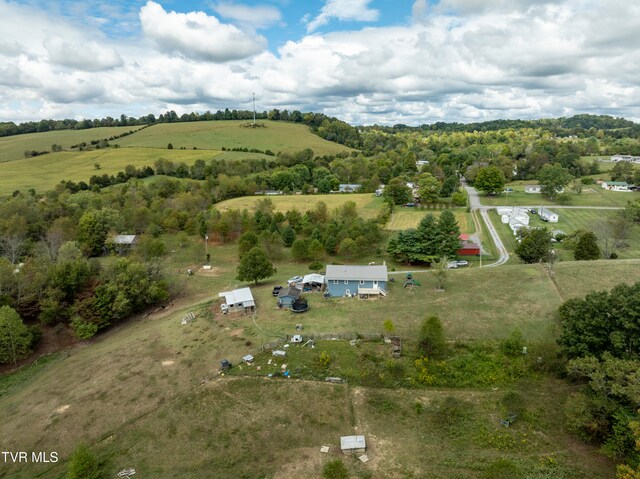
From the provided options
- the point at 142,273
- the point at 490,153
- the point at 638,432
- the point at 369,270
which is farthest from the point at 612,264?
the point at 490,153

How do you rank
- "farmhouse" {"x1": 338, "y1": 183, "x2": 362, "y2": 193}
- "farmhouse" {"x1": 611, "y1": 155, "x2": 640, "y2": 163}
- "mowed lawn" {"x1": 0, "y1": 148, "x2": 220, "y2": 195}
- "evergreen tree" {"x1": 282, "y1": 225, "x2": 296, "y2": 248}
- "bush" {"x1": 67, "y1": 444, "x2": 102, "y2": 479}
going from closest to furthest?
"bush" {"x1": 67, "y1": 444, "x2": 102, "y2": 479} → "evergreen tree" {"x1": 282, "y1": 225, "x2": 296, "y2": 248} → "mowed lawn" {"x1": 0, "y1": 148, "x2": 220, "y2": 195} → "farmhouse" {"x1": 338, "y1": 183, "x2": 362, "y2": 193} → "farmhouse" {"x1": 611, "y1": 155, "x2": 640, "y2": 163}

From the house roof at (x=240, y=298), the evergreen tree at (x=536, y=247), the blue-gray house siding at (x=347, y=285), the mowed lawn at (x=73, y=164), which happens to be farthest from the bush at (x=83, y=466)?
the mowed lawn at (x=73, y=164)

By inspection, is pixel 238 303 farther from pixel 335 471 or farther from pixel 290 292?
pixel 335 471

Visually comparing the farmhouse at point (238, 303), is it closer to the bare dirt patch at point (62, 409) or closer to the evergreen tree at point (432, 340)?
the bare dirt patch at point (62, 409)

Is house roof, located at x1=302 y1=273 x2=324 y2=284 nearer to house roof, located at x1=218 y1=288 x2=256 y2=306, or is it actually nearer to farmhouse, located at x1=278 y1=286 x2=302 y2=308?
farmhouse, located at x1=278 y1=286 x2=302 y2=308

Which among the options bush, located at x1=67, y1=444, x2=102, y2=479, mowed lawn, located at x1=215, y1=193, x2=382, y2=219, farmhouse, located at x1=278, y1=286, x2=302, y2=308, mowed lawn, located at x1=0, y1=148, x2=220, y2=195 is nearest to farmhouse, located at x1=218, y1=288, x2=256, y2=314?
farmhouse, located at x1=278, y1=286, x2=302, y2=308

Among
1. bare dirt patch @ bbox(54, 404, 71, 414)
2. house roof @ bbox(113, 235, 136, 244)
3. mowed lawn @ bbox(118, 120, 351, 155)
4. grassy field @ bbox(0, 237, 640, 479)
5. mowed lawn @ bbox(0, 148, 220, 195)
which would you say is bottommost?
bare dirt patch @ bbox(54, 404, 71, 414)

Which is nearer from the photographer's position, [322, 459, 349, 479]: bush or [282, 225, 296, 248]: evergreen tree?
[322, 459, 349, 479]: bush

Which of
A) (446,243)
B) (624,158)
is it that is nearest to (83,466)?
(446,243)
